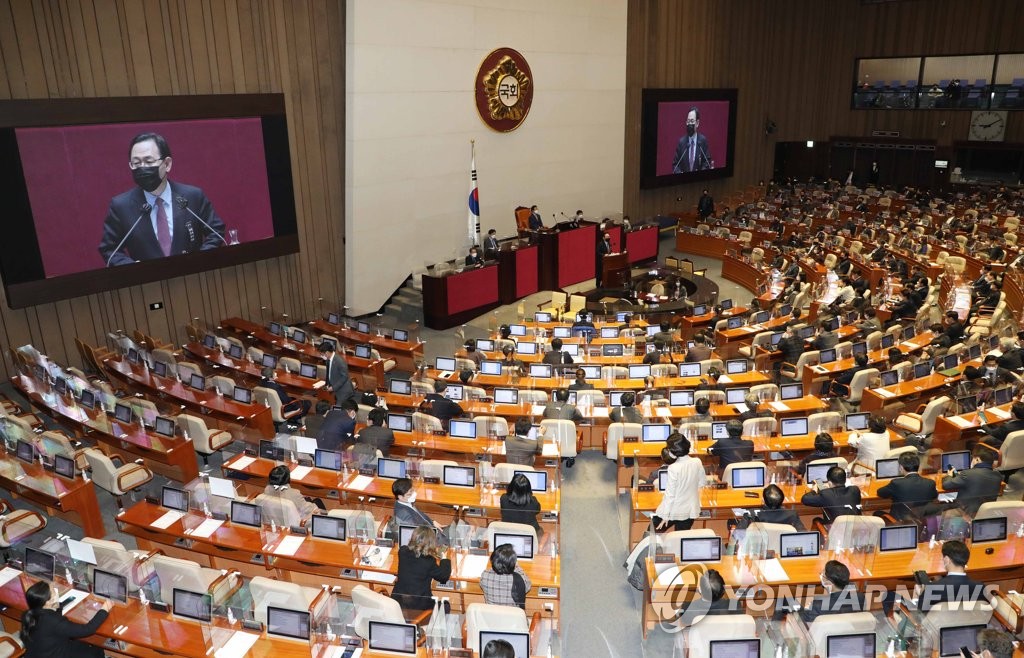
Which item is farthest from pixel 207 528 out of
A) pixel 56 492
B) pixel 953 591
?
pixel 953 591

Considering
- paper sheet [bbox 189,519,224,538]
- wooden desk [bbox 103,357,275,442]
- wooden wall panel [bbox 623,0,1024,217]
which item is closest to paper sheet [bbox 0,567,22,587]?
paper sheet [bbox 189,519,224,538]

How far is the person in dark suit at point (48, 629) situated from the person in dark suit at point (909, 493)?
7.42 meters

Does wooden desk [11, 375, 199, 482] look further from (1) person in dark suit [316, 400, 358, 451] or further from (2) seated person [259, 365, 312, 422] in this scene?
(1) person in dark suit [316, 400, 358, 451]

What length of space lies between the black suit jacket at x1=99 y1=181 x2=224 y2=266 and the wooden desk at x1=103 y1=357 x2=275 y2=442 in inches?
121

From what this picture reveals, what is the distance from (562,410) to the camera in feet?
34.3

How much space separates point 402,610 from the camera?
20.1ft

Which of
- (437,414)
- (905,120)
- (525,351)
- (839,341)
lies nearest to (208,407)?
(437,414)

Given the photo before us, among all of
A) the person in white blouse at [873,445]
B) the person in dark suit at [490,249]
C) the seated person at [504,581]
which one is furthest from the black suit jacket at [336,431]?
the person in dark suit at [490,249]

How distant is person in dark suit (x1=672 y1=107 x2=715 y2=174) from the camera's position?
27.1 meters

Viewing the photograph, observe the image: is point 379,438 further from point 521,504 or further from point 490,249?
point 490,249

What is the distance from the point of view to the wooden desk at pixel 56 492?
8.74 metres

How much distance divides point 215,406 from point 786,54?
28.3 meters

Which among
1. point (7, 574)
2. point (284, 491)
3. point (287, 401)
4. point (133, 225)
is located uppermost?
point (133, 225)

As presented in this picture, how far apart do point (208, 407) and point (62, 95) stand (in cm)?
683
